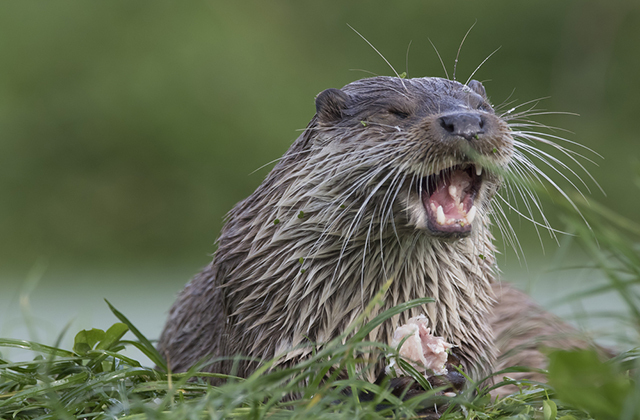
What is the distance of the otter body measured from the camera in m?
2.21

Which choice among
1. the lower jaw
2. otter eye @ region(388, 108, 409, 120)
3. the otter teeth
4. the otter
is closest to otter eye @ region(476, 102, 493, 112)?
the otter

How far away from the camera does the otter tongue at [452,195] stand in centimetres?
219

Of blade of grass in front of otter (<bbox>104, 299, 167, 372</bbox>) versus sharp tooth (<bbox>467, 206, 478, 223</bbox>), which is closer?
sharp tooth (<bbox>467, 206, 478, 223</bbox>)

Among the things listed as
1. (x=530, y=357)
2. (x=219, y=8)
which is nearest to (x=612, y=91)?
(x=219, y=8)

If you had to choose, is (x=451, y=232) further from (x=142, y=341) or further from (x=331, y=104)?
(x=142, y=341)

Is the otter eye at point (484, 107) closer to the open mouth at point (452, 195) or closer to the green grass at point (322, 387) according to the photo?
the open mouth at point (452, 195)

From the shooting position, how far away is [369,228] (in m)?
2.24

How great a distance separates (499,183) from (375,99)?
0.48 meters

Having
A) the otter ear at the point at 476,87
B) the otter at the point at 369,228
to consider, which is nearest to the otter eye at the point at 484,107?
the otter at the point at 369,228

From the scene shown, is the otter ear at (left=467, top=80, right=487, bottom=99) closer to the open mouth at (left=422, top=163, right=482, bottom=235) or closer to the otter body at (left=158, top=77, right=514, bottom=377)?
the otter body at (left=158, top=77, right=514, bottom=377)

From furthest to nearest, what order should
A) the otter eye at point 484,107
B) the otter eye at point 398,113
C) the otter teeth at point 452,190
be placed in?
the otter eye at point 484,107 → the otter eye at point 398,113 → the otter teeth at point 452,190

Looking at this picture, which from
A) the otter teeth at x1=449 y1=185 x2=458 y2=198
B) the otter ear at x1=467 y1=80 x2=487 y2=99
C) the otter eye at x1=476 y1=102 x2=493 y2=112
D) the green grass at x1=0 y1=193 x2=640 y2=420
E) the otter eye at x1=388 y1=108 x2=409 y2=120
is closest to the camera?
the green grass at x1=0 y1=193 x2=640 y2=420

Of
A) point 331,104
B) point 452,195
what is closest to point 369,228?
point 452,195

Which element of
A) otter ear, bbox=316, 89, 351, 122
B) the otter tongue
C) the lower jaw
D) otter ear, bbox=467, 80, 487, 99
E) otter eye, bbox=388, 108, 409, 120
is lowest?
the lower jaw
